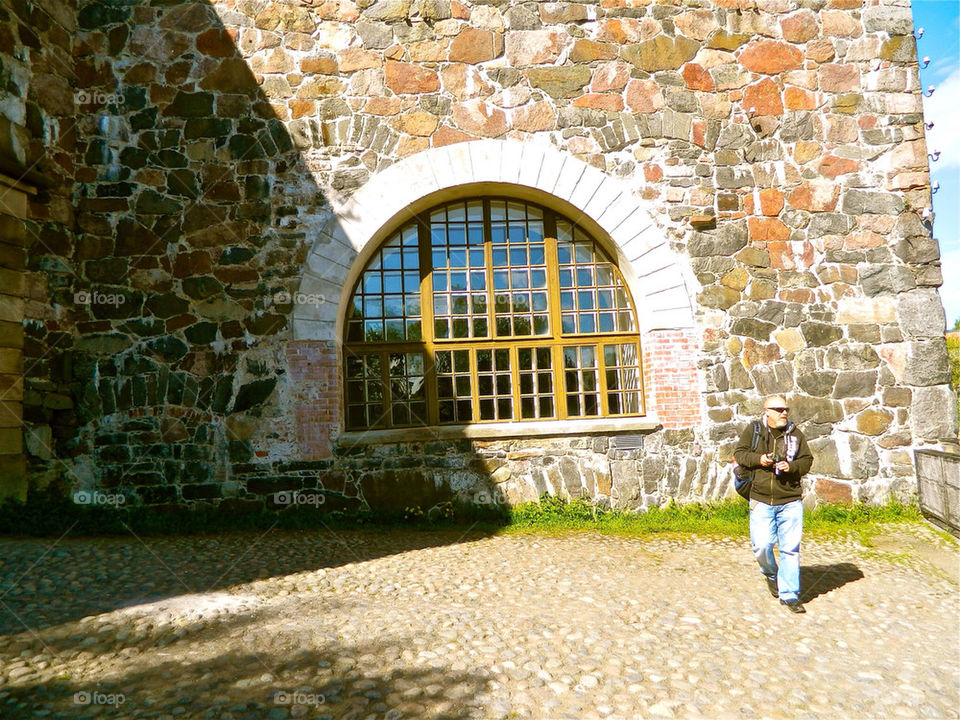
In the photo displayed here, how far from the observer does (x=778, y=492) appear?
4.14 metres

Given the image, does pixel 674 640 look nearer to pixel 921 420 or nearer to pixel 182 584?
pixel 182 584

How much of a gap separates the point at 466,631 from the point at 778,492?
2265 mm

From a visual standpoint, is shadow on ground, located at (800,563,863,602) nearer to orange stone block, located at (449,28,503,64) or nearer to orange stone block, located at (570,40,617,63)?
orange stone block, located at (570,40,617,63)

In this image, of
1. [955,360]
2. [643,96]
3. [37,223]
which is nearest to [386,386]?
[37,223]

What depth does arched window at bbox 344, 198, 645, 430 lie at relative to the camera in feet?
22.0

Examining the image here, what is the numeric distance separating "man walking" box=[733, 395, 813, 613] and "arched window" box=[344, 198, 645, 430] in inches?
100

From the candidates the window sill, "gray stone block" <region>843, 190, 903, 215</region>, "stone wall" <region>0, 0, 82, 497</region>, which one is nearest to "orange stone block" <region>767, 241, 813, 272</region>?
"gray stone block" <region>843, 190, 903, 215</region>

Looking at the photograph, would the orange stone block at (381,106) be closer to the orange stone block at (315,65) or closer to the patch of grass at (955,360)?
the orange stone block at (315,65)

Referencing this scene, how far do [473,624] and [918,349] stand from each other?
5.63 meters

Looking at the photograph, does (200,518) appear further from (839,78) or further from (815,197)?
(839,78)

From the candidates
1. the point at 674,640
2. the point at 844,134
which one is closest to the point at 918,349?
the point at 844,134

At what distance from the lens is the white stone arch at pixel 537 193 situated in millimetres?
6449

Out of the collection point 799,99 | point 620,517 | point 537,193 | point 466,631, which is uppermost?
point 799,99

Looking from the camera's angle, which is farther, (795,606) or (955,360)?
(955,360)
